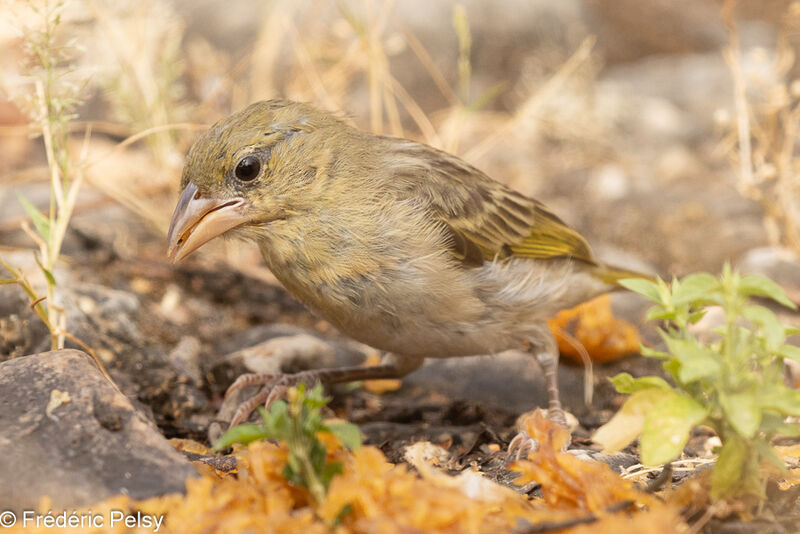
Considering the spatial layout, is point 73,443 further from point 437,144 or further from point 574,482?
point 437,144

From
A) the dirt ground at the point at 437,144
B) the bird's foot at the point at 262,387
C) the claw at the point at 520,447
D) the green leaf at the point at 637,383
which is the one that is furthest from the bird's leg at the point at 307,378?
the green leaf at the point at 637,383

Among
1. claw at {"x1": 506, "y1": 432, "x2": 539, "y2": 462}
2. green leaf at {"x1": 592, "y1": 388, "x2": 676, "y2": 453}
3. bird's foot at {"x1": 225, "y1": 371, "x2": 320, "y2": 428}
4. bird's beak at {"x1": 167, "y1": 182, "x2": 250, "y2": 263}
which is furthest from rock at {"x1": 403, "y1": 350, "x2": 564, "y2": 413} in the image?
green leaf at {"x1": 592, "y1": 388, "x2": 676, "y2": 453}

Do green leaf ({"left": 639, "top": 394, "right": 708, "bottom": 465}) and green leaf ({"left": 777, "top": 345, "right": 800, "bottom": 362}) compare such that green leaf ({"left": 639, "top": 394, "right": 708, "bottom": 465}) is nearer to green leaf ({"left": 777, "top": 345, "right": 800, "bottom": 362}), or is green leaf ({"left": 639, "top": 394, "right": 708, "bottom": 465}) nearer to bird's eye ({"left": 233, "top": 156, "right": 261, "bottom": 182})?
green leaf ({"left": 777, "top": 345, "right": 800, "bottom": 362})

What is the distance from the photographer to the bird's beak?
3.29 metres

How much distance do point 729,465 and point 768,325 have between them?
40cm

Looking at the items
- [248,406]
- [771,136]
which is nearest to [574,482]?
[248,406]

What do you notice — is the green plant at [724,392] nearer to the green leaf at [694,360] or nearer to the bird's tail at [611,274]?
the green leaf at [694,360]

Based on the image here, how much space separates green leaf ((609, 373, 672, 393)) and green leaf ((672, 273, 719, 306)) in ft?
0.64

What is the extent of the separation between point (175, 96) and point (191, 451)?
3515mm

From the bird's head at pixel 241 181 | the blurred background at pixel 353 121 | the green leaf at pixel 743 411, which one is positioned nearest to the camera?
the green leaf at pixel 743 411

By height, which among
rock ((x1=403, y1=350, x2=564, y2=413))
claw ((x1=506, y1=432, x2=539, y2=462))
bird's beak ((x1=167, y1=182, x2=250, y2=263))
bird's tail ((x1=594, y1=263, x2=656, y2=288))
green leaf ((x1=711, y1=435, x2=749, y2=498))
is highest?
bird's beak ((x1=167, y1=182, x2=250, y2=263))

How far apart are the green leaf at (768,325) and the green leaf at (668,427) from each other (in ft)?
0.76

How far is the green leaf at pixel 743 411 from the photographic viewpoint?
1864mm

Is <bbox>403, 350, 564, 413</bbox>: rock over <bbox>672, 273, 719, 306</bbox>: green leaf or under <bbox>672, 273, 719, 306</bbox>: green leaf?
under
